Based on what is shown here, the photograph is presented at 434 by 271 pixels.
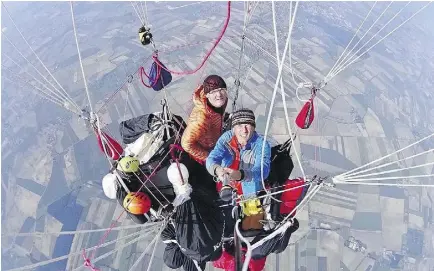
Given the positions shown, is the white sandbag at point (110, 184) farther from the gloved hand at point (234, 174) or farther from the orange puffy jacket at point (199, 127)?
the gloved hand at point (234, 174)

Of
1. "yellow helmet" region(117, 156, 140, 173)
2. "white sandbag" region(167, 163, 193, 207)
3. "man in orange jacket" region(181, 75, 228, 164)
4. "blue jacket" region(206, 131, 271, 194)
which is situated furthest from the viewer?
"yellow helmet" region(117, 156, 140, 173)

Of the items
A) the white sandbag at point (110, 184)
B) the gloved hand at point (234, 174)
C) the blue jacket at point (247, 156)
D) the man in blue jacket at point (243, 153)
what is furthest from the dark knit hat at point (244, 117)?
the white sandbag at point (110, 184)

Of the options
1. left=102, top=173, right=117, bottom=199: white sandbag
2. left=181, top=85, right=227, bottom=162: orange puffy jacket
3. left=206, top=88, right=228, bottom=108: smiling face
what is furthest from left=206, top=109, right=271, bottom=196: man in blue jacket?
left=102, top=173, right=117, bottom=199: white sandbag

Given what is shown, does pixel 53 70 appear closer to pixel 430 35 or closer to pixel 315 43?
pixel 315 43

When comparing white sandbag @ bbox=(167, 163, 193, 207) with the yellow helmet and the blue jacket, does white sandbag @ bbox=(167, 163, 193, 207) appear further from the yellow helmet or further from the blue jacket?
the yellow helmet

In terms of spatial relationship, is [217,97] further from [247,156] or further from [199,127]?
[247,156]

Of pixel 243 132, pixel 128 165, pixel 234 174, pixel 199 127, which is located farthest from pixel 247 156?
pixel 128 165

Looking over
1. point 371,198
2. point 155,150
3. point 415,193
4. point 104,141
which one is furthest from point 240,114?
point 415,193
